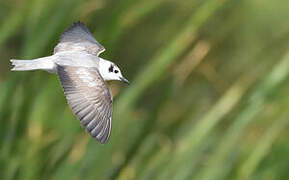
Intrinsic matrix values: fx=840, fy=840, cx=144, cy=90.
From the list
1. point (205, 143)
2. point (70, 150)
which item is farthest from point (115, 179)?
point (205, 143)

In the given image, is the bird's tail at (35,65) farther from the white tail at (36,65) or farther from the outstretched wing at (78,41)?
the outstretched wing at (78,41)

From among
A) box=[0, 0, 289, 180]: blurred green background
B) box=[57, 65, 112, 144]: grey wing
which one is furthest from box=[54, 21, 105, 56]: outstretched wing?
box=[57, 65, 112, 144]: grey wing

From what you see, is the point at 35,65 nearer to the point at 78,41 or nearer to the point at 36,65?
the point at 36,65

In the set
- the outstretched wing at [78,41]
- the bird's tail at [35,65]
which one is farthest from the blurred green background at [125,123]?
the bird's tail at [35,65]

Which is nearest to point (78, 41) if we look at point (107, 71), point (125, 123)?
point (107, 71)

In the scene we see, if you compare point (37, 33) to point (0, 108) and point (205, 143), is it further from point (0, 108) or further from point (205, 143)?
point (205, 143)

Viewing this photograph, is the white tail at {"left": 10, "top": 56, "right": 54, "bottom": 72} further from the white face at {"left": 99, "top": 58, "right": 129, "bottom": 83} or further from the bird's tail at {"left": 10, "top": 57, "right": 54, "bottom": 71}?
the white face at {"left": 99, "top": 58, "right": 129, "bottom": 83}
